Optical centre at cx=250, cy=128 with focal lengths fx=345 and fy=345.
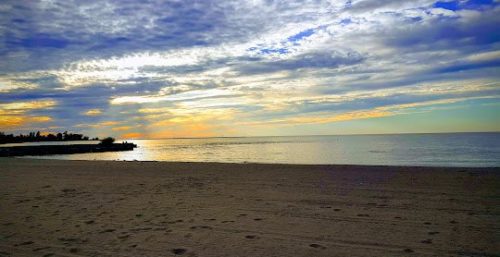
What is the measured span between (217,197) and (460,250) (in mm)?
6118

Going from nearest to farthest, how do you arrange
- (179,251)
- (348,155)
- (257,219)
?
1. (179,251)
2. (257,219)
3. (348,155)

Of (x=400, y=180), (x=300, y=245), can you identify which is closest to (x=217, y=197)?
(x=300, y=245)

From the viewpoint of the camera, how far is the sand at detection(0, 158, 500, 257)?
5199mm

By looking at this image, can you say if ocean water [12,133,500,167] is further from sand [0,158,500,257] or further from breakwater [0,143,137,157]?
sand [0,158,500,257]

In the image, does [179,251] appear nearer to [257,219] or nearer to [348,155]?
[257,219]

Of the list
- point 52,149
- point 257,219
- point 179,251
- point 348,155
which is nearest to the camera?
point 179,251

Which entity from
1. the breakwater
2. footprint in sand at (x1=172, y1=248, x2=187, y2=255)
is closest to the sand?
footprint in sand at (x1=172, y1=248, x2=187, y2=255)

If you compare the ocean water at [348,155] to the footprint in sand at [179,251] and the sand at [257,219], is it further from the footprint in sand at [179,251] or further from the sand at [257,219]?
the footprint in sand at [179,251]

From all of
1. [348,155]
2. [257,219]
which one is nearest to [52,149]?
[348,155]

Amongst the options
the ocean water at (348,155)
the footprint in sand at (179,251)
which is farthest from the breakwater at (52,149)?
the footprint in sand at (179,251)

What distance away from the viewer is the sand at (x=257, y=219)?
17.1ft

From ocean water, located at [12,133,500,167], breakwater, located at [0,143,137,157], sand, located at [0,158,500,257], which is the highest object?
breakwater, located at [0,143,137,157]

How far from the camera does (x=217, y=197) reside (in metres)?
9.63

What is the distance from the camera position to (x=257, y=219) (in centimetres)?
698
